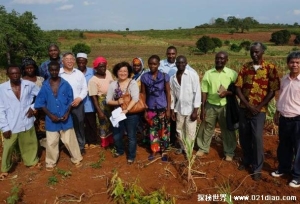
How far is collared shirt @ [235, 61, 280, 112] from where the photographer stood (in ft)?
12.0

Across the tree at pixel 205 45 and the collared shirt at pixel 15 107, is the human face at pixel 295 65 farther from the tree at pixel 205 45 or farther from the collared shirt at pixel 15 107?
the tree at pixel 205 45

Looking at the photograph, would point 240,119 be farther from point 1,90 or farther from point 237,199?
point 1,90

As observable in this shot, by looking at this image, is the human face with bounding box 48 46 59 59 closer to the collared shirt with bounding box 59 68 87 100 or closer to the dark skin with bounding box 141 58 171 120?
the collared shirt with bounding box 59 68 87 100

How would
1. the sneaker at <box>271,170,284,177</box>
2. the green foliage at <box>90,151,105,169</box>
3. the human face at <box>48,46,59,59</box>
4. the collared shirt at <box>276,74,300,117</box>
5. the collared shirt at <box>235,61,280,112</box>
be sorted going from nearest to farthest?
the collared shirt at <box>276,74,300,117</box> → the collared shirt at <box>235,61,280,112</box> → the sneaker at <box>271,170,284,177</box> → the green foliage at <box>90,151,105,169</box> → the human face at <box>48,46,59,59</box>

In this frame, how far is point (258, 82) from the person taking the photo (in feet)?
12.2

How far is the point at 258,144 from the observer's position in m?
3.87

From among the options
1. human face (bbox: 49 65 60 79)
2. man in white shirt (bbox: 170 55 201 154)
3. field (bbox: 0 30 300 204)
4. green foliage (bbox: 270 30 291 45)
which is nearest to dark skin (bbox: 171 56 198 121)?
man in white shirt (bbox: 170 55 201 154)

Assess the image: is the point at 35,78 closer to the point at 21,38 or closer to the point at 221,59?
the point at 221,59

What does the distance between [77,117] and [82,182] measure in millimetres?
1034

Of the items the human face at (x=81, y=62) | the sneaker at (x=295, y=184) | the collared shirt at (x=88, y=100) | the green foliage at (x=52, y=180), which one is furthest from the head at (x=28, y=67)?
the sneaker at (x=295, y=184)

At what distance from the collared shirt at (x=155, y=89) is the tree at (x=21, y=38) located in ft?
63.2

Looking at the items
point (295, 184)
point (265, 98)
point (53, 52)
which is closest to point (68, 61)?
point (53, 52)

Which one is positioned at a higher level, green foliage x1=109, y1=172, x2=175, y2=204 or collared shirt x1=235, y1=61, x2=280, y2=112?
collared shirt x1=235, y1=61, x2=280, y2=112

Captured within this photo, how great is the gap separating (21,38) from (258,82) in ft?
67.5
